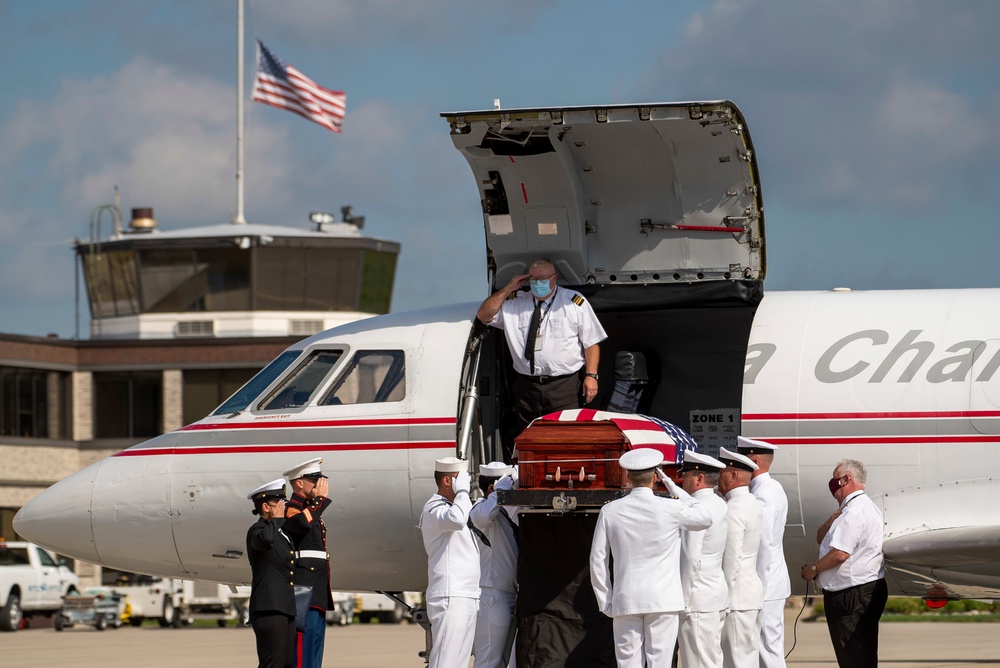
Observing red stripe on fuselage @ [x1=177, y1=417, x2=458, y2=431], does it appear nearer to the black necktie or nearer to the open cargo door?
the black necktie

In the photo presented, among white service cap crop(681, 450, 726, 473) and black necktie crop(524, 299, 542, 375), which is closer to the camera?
white service cap crop(681, 450, 726, 473)

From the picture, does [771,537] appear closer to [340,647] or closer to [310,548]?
[310,548]

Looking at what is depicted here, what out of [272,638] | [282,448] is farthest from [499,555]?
[282,448]

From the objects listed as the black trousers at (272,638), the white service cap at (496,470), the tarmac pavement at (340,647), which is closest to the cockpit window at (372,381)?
the white service cap at (496,470)

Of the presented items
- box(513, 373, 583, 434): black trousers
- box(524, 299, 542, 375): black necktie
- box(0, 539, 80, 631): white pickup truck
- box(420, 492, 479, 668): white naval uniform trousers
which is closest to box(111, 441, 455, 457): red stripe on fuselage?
box(513, 373, 583, 434): black trousers

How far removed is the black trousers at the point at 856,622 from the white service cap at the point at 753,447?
134 centimetres

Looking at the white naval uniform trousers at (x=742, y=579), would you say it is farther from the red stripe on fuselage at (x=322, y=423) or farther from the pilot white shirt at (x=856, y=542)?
the red stripe on fuselage at (x=322, y=423)

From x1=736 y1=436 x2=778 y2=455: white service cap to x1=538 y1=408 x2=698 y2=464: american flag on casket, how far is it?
583mm

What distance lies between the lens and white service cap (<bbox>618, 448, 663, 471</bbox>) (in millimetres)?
10688

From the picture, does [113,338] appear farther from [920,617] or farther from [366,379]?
[366,379]

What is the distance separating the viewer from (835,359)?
43.9 ft

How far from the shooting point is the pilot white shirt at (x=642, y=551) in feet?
34.8

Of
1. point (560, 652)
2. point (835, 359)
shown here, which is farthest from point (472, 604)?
point (835, 359)

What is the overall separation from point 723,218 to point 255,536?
527 centimetres
